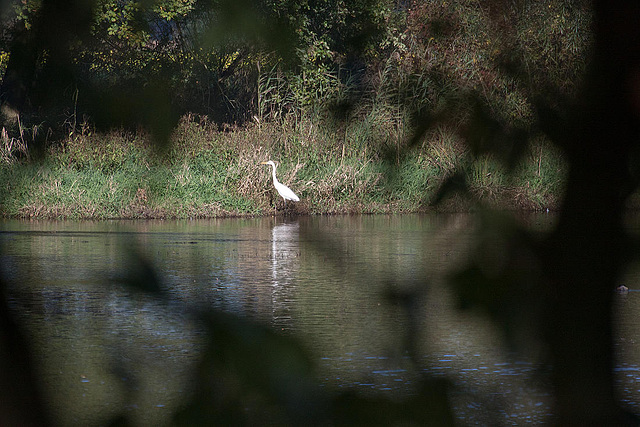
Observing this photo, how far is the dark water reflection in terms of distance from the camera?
1.88 metres

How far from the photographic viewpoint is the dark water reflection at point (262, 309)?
6.17ft

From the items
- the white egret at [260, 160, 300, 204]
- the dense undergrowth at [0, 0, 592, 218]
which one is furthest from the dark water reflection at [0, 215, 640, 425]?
the white egret at [260, 160, 300, 204]

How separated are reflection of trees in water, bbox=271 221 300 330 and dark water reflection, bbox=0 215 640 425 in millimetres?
23

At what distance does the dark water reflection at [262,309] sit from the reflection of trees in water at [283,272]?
0.02 meters

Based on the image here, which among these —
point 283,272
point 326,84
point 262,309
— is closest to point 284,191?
point 283,272

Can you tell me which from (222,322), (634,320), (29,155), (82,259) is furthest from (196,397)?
(82,259)

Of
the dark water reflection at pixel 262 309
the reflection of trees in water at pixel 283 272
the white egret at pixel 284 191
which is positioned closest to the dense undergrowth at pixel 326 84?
the dark water reflection at pixel 262 309

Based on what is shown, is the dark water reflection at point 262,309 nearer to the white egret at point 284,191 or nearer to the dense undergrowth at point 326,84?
the dense undergrowth at point 326,84

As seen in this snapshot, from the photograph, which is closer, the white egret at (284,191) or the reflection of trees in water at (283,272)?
the reflection of trees in water at (283,272)

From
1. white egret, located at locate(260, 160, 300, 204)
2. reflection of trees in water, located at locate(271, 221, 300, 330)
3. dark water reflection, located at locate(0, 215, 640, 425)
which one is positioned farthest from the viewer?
white egret, located at locate(260, 160, 300, 204)

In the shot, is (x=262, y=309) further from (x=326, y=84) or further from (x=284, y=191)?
(x=284, y=191)

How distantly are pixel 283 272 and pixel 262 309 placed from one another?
116 inches

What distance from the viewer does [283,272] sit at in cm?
1114

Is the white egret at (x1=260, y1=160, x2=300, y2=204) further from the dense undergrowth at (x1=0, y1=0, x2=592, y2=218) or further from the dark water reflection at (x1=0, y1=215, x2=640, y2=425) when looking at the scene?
the dense undergrowth at (x1=0, y1=0, x2=592, y2=218)
